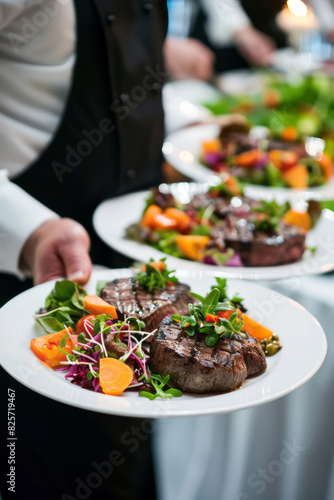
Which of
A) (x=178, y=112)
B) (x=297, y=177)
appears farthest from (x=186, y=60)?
(x=297, y=177)

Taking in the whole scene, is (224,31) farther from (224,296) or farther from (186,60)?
(224,296)

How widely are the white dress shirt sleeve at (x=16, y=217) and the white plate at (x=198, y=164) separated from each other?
1044 millimetres

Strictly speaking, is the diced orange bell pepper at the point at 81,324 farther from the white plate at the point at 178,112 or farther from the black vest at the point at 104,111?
the white plate at the point at 178,112

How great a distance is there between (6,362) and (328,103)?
130 inches

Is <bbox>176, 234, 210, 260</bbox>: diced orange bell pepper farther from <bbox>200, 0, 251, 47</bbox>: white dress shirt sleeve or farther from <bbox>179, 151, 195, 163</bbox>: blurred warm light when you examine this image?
<bbox>200, 0, 251, 47</bbox>: white dress shirt sleeve

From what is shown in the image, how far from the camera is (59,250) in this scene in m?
1.74

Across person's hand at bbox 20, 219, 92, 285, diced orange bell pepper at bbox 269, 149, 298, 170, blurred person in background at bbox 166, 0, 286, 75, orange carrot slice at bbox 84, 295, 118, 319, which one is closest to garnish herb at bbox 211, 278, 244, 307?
orange carrot slice at bbox 84, 295, 118, 319

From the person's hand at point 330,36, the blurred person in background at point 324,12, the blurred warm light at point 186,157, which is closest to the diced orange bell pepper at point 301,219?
the blurred warm light at point 186,157

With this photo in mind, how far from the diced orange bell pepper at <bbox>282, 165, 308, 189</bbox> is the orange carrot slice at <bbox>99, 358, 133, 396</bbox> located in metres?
1.71

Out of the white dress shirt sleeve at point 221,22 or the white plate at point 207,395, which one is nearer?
the white plate at point 207,395

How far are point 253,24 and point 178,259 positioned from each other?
4708mm

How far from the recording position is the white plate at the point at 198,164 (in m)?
2.64

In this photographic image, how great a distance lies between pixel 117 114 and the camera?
213 centimetres

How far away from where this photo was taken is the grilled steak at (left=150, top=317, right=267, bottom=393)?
1.31m
